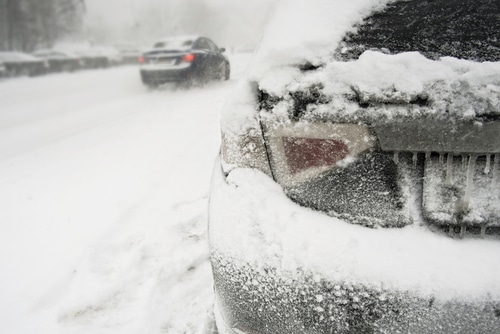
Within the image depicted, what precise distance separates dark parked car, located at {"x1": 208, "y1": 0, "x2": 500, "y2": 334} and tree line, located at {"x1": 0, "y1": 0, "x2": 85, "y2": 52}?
42594mm

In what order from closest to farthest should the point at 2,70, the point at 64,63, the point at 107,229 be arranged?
the point at 107,229
the point at 2,70
the point at 64,63

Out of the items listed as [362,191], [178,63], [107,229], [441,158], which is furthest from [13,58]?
[441,158]

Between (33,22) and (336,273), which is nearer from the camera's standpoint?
(336,273)

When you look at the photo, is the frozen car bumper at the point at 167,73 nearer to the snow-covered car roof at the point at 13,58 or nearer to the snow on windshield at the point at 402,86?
the snow on windshield at the point at 402,86

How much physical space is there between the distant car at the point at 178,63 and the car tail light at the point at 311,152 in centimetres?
853

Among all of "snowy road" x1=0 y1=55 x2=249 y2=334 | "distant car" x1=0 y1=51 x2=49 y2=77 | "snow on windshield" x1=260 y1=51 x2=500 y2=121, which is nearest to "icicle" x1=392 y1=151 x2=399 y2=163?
"snow on windshield" x1=260 y1=51 x2=500 y2=121

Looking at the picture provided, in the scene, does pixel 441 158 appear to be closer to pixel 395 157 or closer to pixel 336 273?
pixel 395 157

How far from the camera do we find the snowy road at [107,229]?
7.00ft

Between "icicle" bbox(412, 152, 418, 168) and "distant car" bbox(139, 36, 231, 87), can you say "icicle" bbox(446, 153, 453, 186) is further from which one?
"distant car" bbox(139, 36, 231, 87)

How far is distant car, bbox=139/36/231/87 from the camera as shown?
9.25 meters

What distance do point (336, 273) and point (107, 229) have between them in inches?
92.1

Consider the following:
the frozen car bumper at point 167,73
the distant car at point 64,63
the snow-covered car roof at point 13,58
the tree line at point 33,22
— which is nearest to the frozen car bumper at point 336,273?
the frozen car bumper at point 167,73

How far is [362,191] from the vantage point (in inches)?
44.4

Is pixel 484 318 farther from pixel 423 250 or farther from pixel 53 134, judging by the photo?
pixel 53 134
